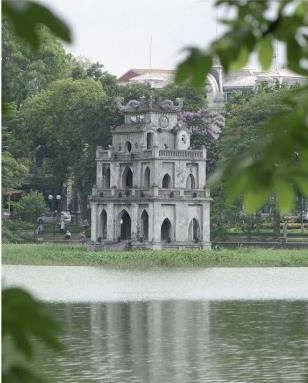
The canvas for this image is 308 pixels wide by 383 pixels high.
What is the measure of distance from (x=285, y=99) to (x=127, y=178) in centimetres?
5710

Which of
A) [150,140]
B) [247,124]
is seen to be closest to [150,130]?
[150,140]

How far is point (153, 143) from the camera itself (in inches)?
2325

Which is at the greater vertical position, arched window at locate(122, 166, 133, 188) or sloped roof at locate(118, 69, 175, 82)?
sloped roof at locate(118, 69, 175, 82)

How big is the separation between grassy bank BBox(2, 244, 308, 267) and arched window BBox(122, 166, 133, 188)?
7443mm

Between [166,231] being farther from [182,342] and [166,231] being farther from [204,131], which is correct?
[182,342]

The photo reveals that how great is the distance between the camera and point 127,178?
60.4 metres

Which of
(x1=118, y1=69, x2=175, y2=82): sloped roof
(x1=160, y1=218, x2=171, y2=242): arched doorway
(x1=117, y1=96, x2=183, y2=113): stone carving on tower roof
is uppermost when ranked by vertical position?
(x1=118, y1=69, x2=175, y2=82): sloped roof

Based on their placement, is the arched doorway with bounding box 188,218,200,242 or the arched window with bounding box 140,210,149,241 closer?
the arched window with bounding box 140,210,149,241

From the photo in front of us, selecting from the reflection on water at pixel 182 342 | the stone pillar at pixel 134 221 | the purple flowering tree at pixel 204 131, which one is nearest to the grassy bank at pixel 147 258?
the stone pillar at pixel 134 221

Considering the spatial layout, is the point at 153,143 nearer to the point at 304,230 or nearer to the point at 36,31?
the point at 304,230

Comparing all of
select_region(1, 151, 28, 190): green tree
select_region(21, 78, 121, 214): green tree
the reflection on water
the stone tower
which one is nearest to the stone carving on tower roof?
the stone tower

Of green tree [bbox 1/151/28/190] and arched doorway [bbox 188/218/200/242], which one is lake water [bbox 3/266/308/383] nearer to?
green tree [bbox 1/151/28/190]

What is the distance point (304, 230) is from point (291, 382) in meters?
49.2

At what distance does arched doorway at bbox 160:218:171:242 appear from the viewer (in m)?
57.9
